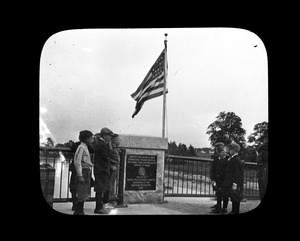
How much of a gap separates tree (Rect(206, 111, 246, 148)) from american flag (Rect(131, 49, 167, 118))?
2.56 ft

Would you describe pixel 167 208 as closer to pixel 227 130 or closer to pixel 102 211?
pixel 102 211

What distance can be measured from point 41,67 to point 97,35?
0.73m

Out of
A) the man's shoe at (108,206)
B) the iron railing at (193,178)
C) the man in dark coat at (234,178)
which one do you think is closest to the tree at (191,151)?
the iron railing at (193,178)

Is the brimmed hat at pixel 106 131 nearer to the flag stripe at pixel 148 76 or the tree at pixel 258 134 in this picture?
the flag stripe at pixel 148 76

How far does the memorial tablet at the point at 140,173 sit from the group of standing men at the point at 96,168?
17 centimetres

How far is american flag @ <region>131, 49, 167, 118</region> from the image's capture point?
462 cm

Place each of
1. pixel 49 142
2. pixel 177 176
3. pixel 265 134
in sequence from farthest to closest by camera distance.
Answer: pixel 177 176
pixel 265 134
pixel 49 142

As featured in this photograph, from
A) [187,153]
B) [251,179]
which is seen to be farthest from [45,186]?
[251,179]

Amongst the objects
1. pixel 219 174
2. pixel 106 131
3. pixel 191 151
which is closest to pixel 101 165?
pixel 106 131

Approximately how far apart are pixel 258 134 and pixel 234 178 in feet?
1.96

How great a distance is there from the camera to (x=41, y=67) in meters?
4.46

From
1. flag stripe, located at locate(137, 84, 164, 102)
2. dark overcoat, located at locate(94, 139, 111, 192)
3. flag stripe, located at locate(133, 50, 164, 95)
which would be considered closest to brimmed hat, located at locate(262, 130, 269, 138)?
flag stripe, located at locate(137, 84, 164, 102)

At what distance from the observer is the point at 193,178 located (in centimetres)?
492

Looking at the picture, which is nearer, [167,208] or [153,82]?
[153,82]
